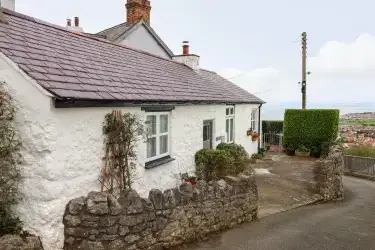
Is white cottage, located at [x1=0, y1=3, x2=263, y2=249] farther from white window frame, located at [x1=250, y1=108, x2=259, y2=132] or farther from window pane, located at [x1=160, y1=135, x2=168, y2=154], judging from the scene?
white window frame, located at [x1=250, y1=108, x2=259, y2=132]

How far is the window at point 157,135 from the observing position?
27.5 ft

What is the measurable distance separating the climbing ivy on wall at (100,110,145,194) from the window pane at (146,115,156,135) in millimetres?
1051

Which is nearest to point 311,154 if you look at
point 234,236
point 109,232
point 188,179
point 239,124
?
point 239,124

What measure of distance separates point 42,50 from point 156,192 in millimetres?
3940

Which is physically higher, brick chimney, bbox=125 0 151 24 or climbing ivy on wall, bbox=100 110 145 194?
brick chimney, bbox=125 0 151 24

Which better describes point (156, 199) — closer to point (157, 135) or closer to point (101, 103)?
point (101, 103)

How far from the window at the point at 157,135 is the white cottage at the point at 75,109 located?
0.09 feet

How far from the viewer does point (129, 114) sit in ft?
23.2

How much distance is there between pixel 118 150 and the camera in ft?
22.2

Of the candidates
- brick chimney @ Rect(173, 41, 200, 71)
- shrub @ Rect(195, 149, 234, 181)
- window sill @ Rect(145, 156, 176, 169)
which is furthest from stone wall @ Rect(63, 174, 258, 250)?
brick chimney @ Rect(173, 41, 200, 71)

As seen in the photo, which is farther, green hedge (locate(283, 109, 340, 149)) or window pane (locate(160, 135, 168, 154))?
green hedge (locate(283, 109, 340, 149))

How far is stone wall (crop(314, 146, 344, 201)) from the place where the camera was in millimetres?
11750

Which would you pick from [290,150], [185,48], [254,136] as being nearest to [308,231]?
[254,136]

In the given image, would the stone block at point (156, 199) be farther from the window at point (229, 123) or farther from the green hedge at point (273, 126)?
the green hedge at point (273, 126)
